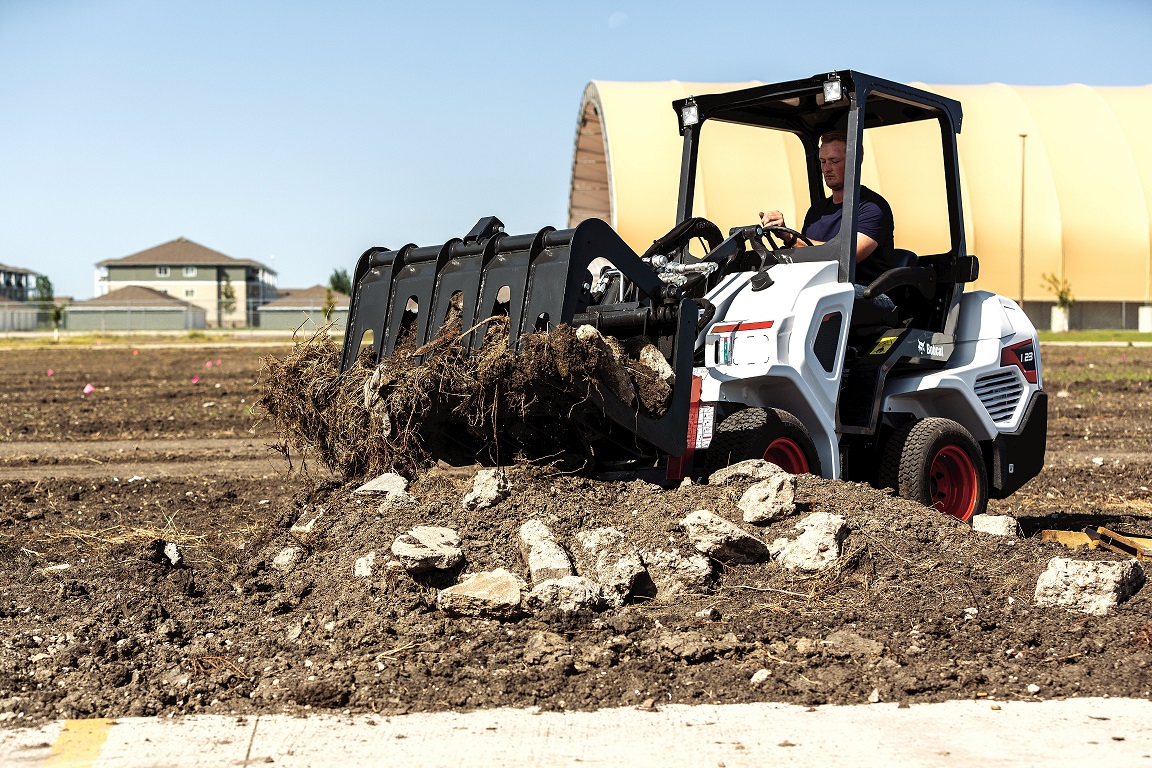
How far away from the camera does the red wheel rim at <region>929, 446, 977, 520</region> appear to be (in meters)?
6.56

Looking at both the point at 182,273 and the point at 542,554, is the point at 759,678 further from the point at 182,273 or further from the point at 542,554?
the point at 182,273

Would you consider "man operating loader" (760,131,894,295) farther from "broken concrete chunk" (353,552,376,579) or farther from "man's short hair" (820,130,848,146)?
"broken concrete chunk" (353,552,376,579)

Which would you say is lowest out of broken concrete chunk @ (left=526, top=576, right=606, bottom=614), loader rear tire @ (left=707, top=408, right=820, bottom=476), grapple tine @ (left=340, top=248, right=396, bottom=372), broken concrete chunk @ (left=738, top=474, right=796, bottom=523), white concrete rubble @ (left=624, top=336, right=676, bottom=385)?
broken concrete chunk @ (left=526, top=576, right=606, bottom=614)

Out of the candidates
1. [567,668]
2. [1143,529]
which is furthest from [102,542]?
[1143,529]

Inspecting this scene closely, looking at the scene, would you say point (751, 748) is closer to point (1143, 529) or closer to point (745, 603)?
point (745, 603)

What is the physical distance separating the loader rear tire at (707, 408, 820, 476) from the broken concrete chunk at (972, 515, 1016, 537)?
39.6 inches

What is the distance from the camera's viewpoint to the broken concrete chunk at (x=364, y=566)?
490 cm

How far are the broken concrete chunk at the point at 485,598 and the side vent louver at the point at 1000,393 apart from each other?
3544mm

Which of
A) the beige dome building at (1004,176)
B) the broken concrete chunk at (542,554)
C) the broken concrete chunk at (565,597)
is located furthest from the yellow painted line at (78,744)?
the beige dome building at (1004,176)

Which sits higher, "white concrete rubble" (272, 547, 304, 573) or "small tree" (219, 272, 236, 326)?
"small tree" (219, 272, 236, 326)

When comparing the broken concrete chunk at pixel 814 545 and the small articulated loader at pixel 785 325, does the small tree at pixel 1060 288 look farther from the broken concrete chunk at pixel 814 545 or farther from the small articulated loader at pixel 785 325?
the broken concrete chunk at pixel 814 545

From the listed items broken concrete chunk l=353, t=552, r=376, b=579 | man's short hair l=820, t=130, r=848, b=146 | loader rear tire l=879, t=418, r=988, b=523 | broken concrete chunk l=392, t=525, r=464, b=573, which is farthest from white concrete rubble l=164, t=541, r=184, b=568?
man's short hair l=820, t=130, r=848, b=146

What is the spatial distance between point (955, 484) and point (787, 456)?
4.55ft

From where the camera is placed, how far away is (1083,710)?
373 cm
